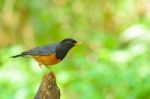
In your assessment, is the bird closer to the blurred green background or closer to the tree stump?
the blurred green background

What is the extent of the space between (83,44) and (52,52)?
478 centimetres

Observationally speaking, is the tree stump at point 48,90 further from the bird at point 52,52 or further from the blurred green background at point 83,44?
the blurred green background at point 83,44

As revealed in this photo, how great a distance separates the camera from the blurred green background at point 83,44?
4.93 meters

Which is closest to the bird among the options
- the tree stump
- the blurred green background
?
the blurred green background

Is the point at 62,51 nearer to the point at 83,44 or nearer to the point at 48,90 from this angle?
the point at 48,90

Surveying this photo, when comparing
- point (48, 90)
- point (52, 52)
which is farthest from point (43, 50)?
point (48, 90)

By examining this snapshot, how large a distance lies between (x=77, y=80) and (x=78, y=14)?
10.3 feet

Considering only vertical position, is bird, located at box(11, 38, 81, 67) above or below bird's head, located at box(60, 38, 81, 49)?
below

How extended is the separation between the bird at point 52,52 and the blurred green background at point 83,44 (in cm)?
50

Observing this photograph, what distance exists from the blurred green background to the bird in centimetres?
50

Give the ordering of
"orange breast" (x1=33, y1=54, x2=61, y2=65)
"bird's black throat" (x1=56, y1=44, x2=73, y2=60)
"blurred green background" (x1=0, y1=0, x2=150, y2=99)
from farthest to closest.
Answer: "blurred green background" (x1=0, y1=0, x2=150, y2=99)
"orange breast" (x1=33, y1=54, x2=61, y2=65)
"bird's black throat" (x1=56, y1=44, x2=73, y2=60)

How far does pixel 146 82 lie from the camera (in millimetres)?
4898

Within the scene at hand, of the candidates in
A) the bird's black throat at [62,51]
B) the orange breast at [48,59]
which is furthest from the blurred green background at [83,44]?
the bird's black throat at [62,51]

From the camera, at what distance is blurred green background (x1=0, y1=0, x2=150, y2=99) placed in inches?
194
